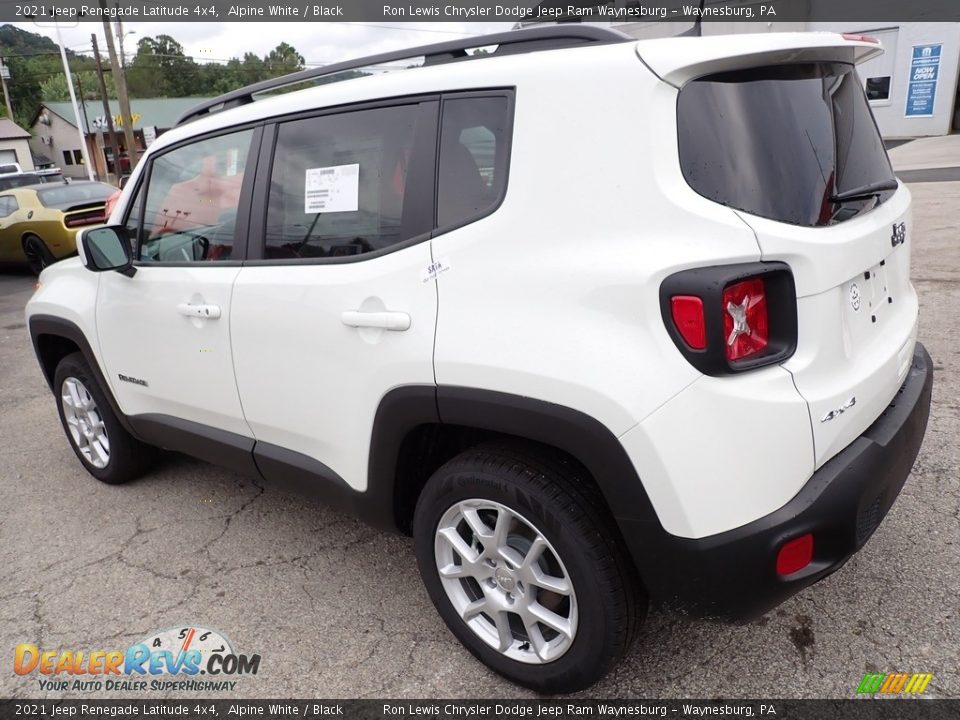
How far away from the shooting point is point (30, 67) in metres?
76.9

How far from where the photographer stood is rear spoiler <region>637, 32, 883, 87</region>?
173cm

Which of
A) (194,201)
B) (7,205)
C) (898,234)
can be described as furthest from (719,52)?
(7,205)

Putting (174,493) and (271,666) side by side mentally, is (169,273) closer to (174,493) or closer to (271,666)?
(174,493)

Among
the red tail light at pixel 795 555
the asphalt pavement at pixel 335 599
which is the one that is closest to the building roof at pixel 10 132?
the asphalt pavement at pixel 335 599

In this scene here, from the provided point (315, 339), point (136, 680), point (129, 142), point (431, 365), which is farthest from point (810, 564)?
point (129, 142)

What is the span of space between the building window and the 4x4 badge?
24487 millimetres

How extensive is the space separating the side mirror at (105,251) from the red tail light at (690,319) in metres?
2.48

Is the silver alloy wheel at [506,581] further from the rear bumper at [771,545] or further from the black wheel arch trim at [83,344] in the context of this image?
the black wheel arch trim at [83,344]

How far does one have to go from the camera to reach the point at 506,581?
6.98 feet

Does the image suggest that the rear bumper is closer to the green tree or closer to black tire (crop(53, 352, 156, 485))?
black tire (crop(53, 352, 156, 485))

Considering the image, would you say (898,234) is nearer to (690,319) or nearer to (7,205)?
(690,319)

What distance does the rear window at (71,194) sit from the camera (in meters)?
11.1

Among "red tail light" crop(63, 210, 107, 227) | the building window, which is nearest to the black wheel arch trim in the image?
"red tail light" crop(63, 210, 107, 227)

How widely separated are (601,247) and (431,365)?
0.60 meters
